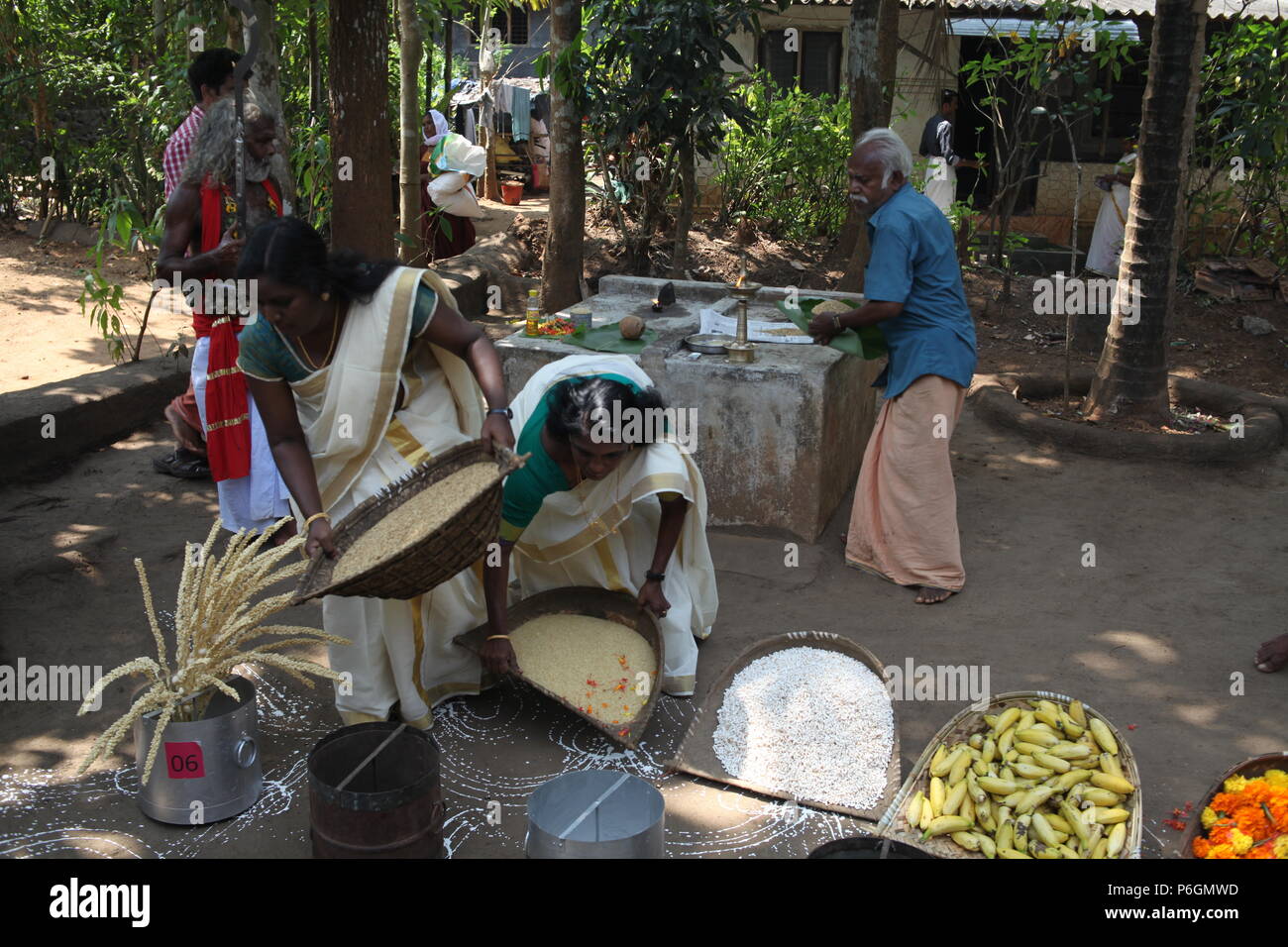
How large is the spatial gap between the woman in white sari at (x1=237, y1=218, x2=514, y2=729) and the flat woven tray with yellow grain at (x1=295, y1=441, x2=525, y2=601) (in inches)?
3.0

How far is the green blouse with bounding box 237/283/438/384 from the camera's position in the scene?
3137 millimetres

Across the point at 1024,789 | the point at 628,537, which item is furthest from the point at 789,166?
the point at 1024,789

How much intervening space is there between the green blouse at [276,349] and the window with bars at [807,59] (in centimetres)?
980

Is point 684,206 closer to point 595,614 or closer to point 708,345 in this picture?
point 708,345

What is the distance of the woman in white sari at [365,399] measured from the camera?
3023mm

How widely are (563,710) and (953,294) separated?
2.18m

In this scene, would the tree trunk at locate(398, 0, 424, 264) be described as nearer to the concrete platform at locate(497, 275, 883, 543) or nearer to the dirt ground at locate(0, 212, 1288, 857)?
the dirt ground at locate(0, 212, 1288, 857)

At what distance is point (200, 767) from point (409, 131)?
21.1ft

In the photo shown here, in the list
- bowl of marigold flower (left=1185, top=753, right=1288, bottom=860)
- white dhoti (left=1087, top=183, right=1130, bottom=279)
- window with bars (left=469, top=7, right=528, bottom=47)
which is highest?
window with bars (left=469, top=7, right=528, bottom=47)

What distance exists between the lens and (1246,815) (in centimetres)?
257

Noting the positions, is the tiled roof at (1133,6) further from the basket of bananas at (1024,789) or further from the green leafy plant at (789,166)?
the basket of bananas at (1024,789)

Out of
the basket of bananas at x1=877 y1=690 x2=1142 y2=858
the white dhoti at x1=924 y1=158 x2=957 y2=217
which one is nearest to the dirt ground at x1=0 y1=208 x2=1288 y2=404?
the white dhoti at x1=924 y1=158 x2=957 y2=217

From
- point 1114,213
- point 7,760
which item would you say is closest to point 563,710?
point 7,760

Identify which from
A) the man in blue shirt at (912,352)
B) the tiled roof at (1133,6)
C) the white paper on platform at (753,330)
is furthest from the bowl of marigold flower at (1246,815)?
the tiled roof at (1133,6)
